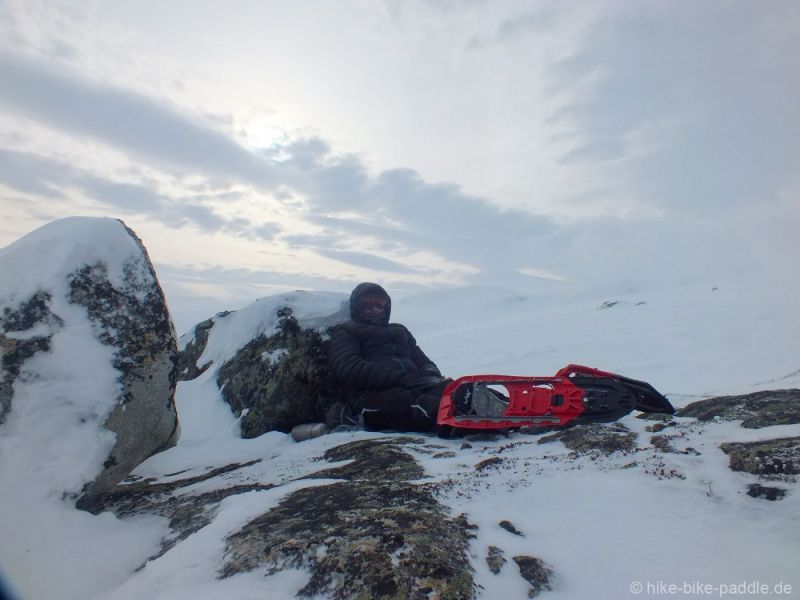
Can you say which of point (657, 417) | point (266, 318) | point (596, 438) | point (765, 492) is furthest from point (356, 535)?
point (266, 318)

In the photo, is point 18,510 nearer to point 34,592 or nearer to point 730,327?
point 34,592

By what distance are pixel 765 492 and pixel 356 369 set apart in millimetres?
4337

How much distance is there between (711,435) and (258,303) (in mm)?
5833

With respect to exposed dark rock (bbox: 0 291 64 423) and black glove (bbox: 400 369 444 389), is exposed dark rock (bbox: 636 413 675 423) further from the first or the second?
exposed dark rock (bbox: 0 291 64 423)

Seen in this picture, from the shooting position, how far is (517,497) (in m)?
3.06

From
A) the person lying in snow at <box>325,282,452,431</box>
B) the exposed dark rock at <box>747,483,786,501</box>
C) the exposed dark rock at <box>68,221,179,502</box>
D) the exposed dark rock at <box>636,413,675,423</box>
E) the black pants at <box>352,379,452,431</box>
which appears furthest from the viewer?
the person lying in snow at <box>325,282,452,431</box>

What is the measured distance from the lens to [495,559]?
7.88 feet

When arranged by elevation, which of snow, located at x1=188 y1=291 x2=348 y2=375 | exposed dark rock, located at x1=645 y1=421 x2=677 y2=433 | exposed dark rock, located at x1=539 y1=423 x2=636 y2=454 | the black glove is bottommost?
exposed dark rock, located at x1=539 y1=423 x2=636 y2=454

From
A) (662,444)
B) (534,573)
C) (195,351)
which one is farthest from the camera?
(195,351)

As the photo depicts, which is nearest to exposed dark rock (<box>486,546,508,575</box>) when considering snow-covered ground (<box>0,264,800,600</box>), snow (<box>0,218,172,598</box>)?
snow-covered ground (<box>0,264,800,600</box>)

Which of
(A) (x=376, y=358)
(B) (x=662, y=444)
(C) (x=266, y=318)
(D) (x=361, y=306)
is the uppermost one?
(D) (x=361, y=306)

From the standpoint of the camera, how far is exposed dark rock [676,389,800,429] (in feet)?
12.2

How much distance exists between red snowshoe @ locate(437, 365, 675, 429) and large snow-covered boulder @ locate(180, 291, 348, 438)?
2.19 m

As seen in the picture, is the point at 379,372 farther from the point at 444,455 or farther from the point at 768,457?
the point at 768,457
